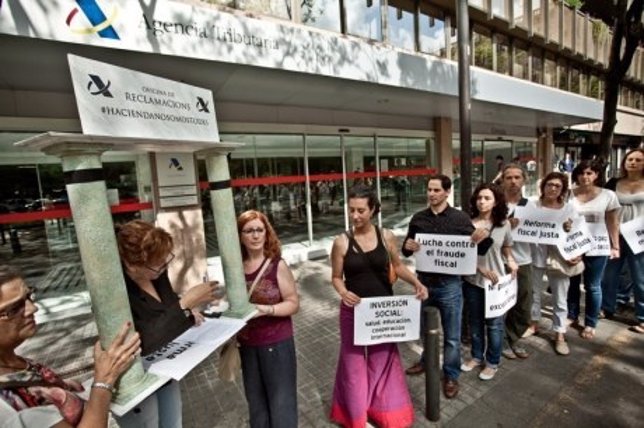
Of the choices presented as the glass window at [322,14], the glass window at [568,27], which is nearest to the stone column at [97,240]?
the glass window at [322,14]

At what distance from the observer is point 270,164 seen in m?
7.94

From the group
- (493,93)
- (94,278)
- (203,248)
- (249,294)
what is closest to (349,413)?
(249,294)

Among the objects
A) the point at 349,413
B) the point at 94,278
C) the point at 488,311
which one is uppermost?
the point at 94,278

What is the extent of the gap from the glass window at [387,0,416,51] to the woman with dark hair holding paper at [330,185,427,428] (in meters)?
7.60

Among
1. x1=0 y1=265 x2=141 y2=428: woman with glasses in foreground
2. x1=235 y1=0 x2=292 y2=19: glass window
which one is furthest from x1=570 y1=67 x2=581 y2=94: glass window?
x1=0 y1=265 x2=141 y2=428: woman with glasses in foreground

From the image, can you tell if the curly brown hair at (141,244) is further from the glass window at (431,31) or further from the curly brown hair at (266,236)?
the glass window at (431,31)

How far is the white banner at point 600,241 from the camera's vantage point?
388cm

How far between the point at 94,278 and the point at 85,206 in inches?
11.1

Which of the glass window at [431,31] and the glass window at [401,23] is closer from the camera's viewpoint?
the glass window at [401,23]

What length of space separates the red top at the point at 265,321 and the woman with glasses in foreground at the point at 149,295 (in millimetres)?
444

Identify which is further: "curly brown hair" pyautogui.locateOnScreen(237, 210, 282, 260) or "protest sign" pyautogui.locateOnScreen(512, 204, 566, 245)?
"protest sign" pyautogui.locateOnScreen(512, 204, 566, 245)

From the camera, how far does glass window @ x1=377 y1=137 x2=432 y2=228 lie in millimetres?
10068

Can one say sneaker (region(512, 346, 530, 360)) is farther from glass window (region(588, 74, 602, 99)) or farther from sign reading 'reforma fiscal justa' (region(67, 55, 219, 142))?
glass window (region(588, 74, 602, 99))

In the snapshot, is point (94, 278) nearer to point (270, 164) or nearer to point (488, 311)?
point (488, 311)
